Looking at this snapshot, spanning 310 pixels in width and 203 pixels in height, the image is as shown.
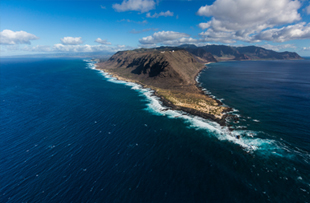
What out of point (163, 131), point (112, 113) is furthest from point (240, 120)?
point (112, 113)

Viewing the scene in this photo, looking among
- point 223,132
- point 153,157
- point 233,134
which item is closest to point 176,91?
point 223,132

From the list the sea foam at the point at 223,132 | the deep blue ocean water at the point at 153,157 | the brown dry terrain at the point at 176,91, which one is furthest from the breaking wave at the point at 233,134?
the brown dry terrain at the point at 176,91

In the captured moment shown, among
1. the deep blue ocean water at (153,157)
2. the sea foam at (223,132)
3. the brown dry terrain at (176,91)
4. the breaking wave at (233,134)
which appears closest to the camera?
the deep blue ocean water at (153,157)

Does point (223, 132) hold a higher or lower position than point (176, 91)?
lower

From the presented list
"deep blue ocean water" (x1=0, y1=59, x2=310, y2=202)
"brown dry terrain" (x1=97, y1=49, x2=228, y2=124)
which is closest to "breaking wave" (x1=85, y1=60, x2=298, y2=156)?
"deep blue ocean water" (x1=0, y1=59, x2=310, y2=202)

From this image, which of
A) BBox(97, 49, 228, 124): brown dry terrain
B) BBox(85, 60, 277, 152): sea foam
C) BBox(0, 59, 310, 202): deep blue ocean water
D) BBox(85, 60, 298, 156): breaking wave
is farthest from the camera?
BBox(97, 49, 228, 124): brown dry terrain

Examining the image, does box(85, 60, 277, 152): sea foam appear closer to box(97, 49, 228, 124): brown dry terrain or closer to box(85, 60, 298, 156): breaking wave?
box(85, 60, 298, 156): breaking wave

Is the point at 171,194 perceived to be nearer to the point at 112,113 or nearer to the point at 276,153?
the point at 276,153

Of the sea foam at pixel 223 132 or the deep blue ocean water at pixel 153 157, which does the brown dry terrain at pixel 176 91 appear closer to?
the sea foam at pixel 223 132

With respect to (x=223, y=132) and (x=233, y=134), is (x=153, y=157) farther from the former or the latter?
(x=233, y=134)

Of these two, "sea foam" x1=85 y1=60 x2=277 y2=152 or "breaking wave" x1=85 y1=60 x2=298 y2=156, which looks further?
"sea foam" x1=85 y1=60 x2=277 y2=152

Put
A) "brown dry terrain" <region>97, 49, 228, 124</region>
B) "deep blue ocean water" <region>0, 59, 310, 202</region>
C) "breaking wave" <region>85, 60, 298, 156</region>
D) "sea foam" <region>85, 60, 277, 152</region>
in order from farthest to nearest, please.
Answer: "brown dry terrain" <region>97, 49, 228, 124</region>
"sea foam" <region>85, 60, 277, 152</region>
"breaking wave" <region>85, 60, 298, 156</region>
"deep blue ocean water" <region>0, 59, 310, 202</region>
